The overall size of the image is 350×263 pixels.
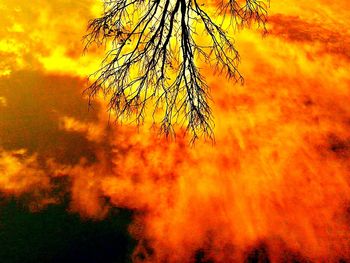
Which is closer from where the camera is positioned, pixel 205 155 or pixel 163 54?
pixel 163 54

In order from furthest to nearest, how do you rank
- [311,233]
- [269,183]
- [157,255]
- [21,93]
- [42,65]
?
[42,65], [21,93], [269,183], [311,233], [157,255]

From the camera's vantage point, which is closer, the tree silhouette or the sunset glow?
the tree silhouette

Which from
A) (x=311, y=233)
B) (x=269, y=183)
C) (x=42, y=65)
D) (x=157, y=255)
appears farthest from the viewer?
(x=42, y=65)

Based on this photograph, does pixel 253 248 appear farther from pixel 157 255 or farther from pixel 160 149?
pixel 160 149

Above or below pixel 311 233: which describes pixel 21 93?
above

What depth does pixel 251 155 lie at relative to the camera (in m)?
9.35

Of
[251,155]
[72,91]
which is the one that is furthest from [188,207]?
[72,91]

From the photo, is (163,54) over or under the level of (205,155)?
over

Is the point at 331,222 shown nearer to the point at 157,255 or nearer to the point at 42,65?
the point at 157,255

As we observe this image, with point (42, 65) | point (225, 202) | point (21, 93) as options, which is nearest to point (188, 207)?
point (225, 202)

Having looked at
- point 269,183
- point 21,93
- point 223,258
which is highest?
point 21,93

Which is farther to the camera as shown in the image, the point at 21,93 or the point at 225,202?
the point at 21,93

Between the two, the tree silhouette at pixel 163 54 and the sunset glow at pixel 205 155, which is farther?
the sunset glow at pixel 205 155

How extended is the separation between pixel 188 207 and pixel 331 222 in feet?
10.8
